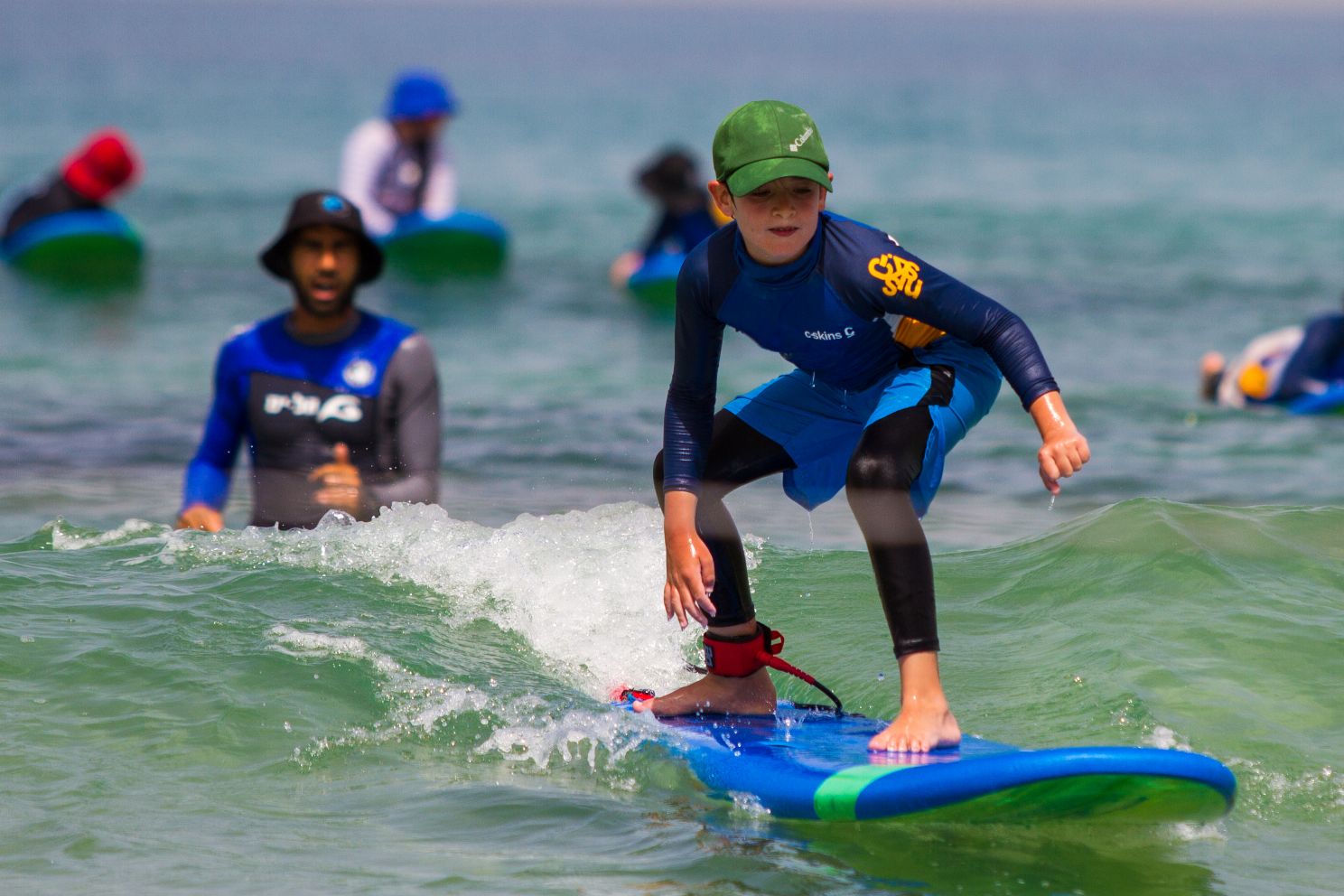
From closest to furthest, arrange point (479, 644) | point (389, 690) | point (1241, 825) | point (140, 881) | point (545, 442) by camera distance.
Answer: point (140, 881)
point (1241, 825)
point (389, 690)
point (479, 644)
point (545, 442)

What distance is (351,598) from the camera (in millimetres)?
6070

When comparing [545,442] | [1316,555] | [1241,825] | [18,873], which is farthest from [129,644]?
[545,442]

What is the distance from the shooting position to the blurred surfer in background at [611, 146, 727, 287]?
50.0ft

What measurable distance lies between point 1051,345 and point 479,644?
9.60 meters

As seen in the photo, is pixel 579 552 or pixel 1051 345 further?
pixel 1051 345

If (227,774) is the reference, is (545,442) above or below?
above

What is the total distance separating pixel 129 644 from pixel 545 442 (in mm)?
5164

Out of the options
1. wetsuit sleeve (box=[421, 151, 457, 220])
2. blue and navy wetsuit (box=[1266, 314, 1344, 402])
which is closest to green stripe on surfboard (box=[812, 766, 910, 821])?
blue and navy wetsuit (box=[1266, 314, 1344, 402])

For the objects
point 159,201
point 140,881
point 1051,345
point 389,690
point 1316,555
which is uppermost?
point 159,201

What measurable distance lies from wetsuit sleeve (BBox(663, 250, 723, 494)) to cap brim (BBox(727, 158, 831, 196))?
13.2 inches

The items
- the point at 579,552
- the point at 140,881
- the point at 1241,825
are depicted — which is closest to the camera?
the point at 140,881

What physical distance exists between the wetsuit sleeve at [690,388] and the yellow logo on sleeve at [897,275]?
47cm

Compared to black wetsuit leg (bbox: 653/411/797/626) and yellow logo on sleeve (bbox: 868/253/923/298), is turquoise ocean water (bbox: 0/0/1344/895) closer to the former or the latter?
black wetsuit leg (bbox: 653/411/797/626)

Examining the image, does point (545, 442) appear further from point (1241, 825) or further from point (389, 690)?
point (1241, 825)
